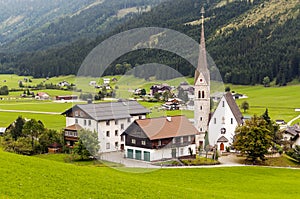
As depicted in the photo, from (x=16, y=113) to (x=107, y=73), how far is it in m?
38.6

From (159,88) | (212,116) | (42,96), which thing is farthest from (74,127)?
(42,96)

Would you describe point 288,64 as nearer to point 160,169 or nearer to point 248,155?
point 248,155

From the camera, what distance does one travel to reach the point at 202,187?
38531 mm

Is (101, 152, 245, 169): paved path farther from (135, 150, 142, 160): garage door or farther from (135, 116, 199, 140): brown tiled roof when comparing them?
(135, 116, 199, 140): brown tiled roof

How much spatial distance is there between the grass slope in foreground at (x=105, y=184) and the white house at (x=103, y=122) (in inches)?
631

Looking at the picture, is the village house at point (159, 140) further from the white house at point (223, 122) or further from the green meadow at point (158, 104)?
the green meadow at point (158, 104)

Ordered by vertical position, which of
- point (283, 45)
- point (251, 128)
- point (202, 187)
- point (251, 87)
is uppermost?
point (283, 45)

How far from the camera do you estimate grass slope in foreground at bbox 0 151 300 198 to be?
86.1ft

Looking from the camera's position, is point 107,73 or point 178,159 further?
point 107,73

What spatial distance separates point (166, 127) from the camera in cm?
5578

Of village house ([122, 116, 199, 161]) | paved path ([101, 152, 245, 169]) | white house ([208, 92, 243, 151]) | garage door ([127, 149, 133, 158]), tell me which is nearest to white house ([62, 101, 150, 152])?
paved path ([101, 152, 245, 169])

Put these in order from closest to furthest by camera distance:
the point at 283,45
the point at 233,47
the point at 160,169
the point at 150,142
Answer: the point at 160,169, the point at 150,142, the point at 283,45, the point at 233,47

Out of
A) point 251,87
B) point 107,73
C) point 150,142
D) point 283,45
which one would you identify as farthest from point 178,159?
point 283,45

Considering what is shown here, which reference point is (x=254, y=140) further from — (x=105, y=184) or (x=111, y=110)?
(x=105, y=184)
